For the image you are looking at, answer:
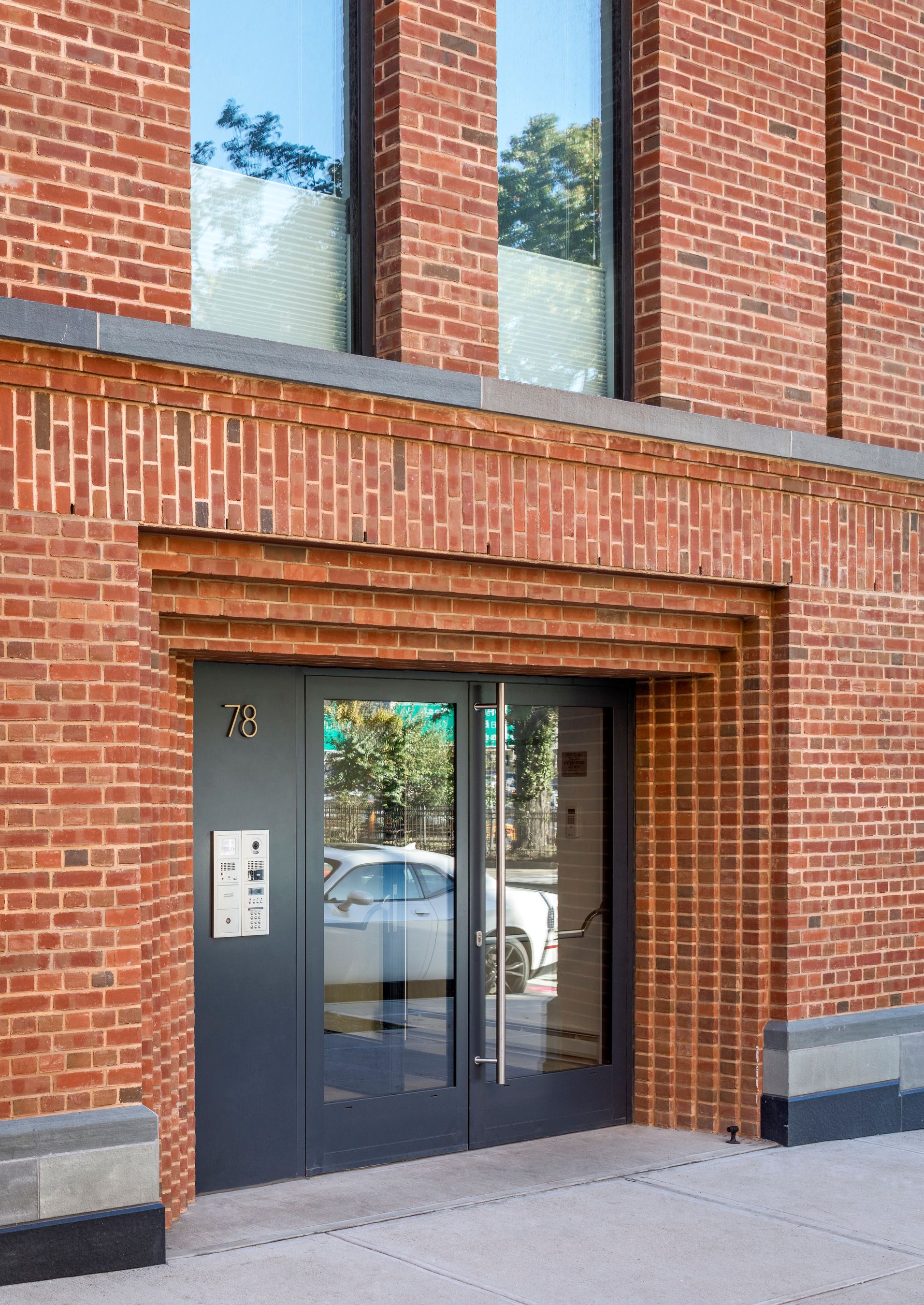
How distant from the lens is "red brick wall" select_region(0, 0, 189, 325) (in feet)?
18.5

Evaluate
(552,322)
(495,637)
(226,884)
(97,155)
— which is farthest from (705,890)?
(97,155)

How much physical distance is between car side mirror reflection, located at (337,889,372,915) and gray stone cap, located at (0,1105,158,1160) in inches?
72.1

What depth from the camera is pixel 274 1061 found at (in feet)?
22.9

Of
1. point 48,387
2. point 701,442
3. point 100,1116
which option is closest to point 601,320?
point 701,442

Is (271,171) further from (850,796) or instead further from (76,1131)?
(850,796)

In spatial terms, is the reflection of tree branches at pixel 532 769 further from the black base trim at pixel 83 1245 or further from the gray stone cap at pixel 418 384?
the black base trim at pixel 83 1245

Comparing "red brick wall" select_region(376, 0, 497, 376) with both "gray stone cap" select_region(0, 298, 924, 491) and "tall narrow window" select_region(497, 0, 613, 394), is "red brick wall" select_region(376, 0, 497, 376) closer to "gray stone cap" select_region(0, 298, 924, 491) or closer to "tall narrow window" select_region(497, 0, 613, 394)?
"gray stone cap" select_region(0, 298, 924, 491)

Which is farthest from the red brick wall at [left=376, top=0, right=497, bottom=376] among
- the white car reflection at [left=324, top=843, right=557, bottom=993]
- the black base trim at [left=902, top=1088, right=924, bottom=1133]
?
the black base trim at [left=902, top=1088, right=924, bottom=1133]

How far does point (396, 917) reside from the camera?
7508 mm

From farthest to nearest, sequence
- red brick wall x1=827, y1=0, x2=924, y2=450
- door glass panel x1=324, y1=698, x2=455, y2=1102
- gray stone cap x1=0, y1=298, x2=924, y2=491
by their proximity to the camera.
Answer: red brick wall x1=827, y1=0, x2=924, y2=450
door glass panel x1=324, y1=698, x2=455, y2=1102
gray stone cap x1=0, y1=298, x2=924, y2=491

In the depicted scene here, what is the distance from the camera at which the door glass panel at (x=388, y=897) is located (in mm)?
7285

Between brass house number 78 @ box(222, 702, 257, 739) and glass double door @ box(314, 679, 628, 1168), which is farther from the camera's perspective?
glass double door @ box(314, 679, 628, 1168)

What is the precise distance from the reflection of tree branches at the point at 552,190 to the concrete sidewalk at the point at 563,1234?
16.1ft

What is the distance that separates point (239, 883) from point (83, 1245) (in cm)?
190
